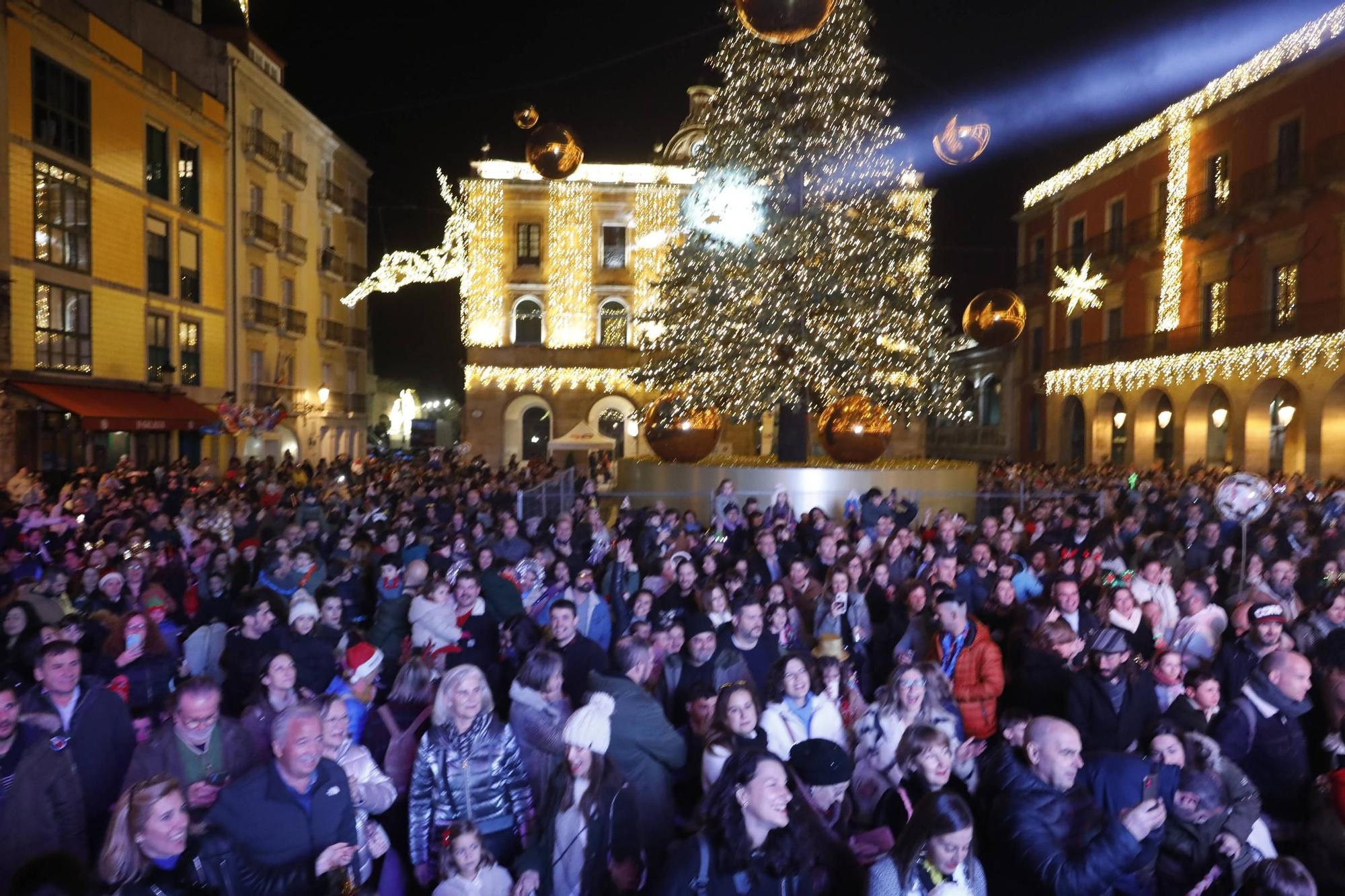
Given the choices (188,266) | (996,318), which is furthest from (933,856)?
(188,266)

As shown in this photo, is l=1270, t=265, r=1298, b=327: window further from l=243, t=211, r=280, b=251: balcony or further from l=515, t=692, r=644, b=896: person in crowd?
l=243, t=211, r=280, b=251: balcony

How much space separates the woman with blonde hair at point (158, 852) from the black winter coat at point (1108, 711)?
3926 mm

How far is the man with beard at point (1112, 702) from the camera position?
4.66 metres

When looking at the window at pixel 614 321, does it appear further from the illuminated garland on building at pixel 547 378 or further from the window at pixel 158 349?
the window at pixel 158 349

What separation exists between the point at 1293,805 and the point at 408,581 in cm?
577

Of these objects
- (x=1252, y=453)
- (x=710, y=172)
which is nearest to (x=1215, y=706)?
(x=710, y=172)

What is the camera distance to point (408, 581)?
7.12 metres

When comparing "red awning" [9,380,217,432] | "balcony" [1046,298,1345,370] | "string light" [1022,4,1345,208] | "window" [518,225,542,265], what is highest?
"string light" [1022,4,1345,208]

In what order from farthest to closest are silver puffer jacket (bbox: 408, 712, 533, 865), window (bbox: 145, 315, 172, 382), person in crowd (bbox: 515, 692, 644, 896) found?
window (bbox: 145, 315, 172, 382) < silver puffer jacket (bbox: 408, 712, 533, 865) < person in crowd (bbox: 515, 692, 644, 896)

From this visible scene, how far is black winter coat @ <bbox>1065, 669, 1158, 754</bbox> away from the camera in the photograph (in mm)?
4648

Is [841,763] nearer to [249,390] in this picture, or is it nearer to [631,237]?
[249,390]

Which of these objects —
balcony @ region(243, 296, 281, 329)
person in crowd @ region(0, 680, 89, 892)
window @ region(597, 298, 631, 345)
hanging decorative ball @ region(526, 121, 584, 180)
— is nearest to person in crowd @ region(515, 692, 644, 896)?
person in crowd @ region(0, 680, 89, 892)

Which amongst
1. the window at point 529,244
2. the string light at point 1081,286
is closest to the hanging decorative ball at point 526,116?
the window at point 529,244

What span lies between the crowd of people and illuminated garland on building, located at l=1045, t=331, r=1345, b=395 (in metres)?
16.3
